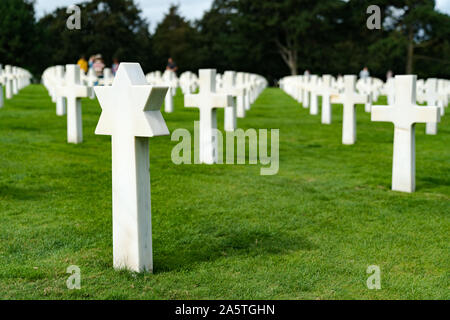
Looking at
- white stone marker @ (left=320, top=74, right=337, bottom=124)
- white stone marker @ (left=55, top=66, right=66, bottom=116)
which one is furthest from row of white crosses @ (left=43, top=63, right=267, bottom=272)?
white stone marker @ (left=320, top=74, right=337, bottom=124)

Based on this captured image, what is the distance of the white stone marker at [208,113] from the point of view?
8.16m

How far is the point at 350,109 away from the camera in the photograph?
1061 cm

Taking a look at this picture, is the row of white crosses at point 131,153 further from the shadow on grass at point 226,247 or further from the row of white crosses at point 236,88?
the row of white crosses at point 236,88

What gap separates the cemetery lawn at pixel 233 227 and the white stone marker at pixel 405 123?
0.20 m

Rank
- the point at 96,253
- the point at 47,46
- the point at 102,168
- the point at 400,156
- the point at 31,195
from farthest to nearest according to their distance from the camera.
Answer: the point at 47,46 → the point at 102,168 → the point at 400,156 → the point at 31,195 → the point at 96,253

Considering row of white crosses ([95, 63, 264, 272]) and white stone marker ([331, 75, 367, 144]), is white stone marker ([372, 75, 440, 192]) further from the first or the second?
row of white crosses ([95, 63, 264, 272])

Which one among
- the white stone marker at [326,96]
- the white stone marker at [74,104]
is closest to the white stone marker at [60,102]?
the white stone marker at [74,104]

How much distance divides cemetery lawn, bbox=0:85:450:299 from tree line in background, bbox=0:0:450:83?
136 ft

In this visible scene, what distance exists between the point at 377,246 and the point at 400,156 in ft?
7.97

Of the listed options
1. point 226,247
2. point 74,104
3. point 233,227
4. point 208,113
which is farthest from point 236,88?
point 226,247

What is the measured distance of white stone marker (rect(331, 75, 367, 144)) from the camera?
34.3 feet
